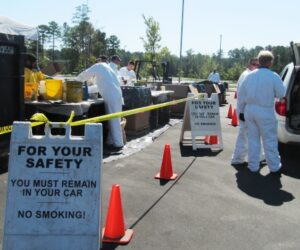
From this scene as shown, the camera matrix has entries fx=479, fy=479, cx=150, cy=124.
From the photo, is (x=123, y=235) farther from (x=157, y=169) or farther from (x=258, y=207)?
(x=157, y=169)

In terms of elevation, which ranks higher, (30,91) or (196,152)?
(30,91)

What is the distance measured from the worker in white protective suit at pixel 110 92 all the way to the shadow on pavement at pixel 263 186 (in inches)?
106

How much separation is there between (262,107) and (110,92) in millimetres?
3316

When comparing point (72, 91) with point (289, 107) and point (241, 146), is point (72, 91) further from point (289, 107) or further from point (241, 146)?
point (289, 107)

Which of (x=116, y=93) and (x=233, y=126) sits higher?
(x=116, y=93)

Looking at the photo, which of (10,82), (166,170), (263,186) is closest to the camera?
(263,186)

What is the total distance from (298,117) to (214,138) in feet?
6.31

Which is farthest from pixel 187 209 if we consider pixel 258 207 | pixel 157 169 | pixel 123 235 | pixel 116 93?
pixel 116 93

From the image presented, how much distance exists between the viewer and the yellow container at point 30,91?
26.8ft

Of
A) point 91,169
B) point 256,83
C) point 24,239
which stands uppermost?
point 256,83

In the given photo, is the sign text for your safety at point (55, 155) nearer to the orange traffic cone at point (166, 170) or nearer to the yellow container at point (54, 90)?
the orange traffic cone at point (166, 170)

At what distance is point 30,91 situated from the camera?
8242 mm

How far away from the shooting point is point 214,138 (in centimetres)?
1035

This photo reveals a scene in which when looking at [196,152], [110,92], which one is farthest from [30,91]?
[196,152]
